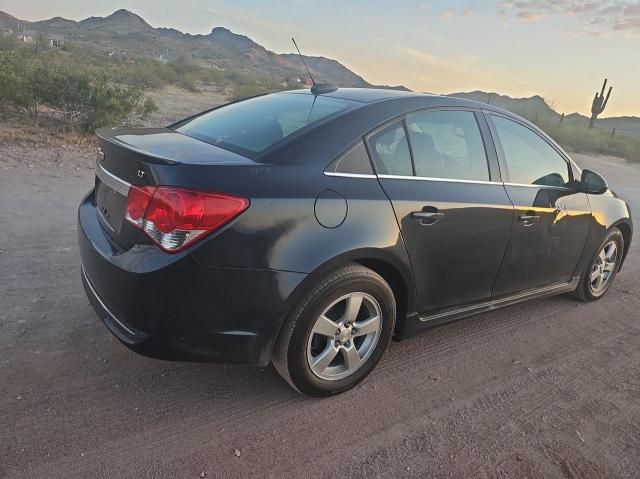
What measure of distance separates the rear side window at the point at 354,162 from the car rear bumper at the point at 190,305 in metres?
0.60

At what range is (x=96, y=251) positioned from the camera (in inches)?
102

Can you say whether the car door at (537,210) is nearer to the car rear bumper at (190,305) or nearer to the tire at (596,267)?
the tire at (596,267)

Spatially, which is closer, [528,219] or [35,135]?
[528,219]

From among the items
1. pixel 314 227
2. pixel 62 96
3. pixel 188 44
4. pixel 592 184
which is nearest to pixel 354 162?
pixel 314 227

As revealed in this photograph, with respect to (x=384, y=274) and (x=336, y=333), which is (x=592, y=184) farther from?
(x=336, y=333)

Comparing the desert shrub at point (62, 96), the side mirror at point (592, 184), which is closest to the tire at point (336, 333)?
the side mirror at point (592, 184)

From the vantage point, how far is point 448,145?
3.24 metres

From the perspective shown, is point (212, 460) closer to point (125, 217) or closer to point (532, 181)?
point (125, 217)

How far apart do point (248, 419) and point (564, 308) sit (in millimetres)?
3155

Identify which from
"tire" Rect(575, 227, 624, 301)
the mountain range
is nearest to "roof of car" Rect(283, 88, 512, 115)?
"tire" Rect(575, 227, 624, 301)

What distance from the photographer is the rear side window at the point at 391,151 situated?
2818 mm

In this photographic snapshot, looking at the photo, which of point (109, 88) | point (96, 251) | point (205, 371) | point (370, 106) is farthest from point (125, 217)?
point (109, 88)

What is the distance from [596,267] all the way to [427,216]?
8.42ft

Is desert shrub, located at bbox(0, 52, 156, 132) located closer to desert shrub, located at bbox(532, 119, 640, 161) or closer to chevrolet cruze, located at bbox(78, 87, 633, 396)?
chevrolet cruze, located at bbox(78, 87, 633, 396)
